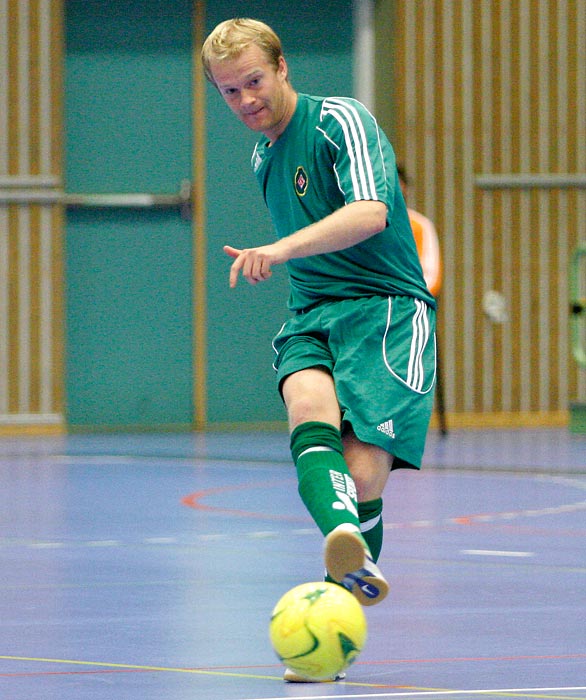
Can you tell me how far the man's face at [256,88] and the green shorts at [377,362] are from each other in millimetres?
467

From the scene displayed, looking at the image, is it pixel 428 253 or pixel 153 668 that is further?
pixel 428 253

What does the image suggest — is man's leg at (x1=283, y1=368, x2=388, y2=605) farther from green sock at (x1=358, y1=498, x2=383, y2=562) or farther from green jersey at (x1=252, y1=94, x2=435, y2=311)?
green jersey at (x1=252, y1=94, x2=435, y2=311)

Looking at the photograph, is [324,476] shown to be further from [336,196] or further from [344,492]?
[336,196]

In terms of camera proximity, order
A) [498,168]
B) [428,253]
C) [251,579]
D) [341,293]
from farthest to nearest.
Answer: [498,168], [428,253], [251,579], [341,293]

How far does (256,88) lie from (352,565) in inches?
44.3

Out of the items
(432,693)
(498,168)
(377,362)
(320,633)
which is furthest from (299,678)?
(498,168)

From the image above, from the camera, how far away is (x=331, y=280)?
3756mm

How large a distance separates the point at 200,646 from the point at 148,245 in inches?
366

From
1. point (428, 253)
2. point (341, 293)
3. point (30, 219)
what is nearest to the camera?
point (341, 293)

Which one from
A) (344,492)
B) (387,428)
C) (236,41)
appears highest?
(236,41)

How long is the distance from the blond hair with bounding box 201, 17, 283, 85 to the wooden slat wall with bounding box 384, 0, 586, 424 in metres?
9.65

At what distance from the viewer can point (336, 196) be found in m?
3.73

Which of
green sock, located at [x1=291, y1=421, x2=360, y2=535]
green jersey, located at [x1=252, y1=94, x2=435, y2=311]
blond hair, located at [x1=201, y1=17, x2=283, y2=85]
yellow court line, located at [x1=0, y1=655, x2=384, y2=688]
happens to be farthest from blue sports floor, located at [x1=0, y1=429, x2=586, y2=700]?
blond hair, located at [x1=201, y1=17, x2=283, y2=85]

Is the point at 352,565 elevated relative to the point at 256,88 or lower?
lower
